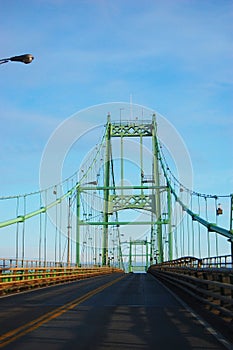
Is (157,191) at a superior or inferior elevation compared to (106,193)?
inferior

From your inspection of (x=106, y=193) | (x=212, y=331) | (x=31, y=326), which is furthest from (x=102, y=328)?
(x=106, y=193)

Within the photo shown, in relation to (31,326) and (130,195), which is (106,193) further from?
(31,326)

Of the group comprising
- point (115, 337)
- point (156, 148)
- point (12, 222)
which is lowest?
point (115, 337)

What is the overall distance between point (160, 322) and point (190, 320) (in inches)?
31.0

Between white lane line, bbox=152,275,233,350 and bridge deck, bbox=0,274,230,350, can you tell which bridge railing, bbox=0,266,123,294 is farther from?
white lane line, bbox=152,275,233,350

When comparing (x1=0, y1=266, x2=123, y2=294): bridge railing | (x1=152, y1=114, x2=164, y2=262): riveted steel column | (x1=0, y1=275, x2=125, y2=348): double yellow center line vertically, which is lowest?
(x1=0, y1=275, x2=125, y2=348): double yellow center line

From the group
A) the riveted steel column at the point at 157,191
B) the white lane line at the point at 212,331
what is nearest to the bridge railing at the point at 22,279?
the white lane line at the point at 212,331

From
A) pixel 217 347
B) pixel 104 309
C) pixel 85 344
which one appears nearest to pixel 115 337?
pixel 85 344

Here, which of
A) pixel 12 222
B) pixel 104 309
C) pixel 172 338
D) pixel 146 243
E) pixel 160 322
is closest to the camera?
pixel 172 338

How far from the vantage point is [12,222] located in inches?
1337

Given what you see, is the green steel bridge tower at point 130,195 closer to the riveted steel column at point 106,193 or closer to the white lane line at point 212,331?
the riveted steel column at point 106,193

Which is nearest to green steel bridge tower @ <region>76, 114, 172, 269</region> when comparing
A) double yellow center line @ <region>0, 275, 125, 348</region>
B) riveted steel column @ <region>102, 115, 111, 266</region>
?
riveted steel column @ <region>102, 115, 111, 266</region>

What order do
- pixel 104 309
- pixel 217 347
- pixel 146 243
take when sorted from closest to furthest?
pixel 217 347, pixel 104 309, pixel 146 243

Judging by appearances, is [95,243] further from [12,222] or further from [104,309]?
[104,309]
